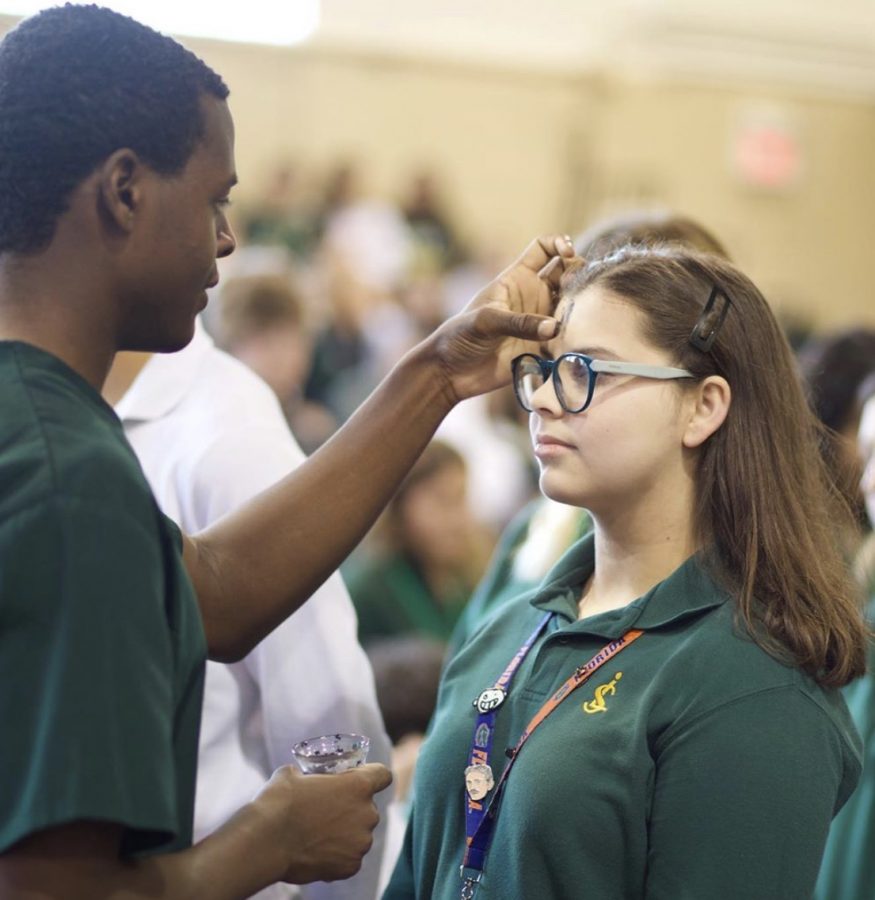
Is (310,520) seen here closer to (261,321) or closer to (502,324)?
(502,324)

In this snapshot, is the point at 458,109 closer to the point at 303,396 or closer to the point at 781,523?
the point at 303,396

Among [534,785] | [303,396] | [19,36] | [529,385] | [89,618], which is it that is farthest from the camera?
[303,396]

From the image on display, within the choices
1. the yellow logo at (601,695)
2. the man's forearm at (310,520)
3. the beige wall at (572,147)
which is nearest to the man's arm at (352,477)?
the man's forearm at (310,520)

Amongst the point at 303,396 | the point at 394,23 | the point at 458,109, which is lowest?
the point at 303,396

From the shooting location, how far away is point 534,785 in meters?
1.63

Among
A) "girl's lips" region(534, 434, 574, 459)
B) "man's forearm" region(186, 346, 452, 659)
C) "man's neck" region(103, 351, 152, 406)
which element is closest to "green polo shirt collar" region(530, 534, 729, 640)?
"girl's lips" region(534, 434, 574, 459)

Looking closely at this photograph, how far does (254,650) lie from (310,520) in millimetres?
396

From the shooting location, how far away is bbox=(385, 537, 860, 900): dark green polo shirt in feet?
4.98

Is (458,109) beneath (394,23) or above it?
beneath

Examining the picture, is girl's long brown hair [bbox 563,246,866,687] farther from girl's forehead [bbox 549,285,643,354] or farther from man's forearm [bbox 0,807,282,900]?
man's forearm [bbox 0,807,282,900]

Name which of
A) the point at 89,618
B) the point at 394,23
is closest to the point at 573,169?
the point at 394,23

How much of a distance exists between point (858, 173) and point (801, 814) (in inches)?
404

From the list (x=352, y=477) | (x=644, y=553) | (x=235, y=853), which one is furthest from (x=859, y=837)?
(x=235, y=853)

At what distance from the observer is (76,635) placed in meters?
1.14
